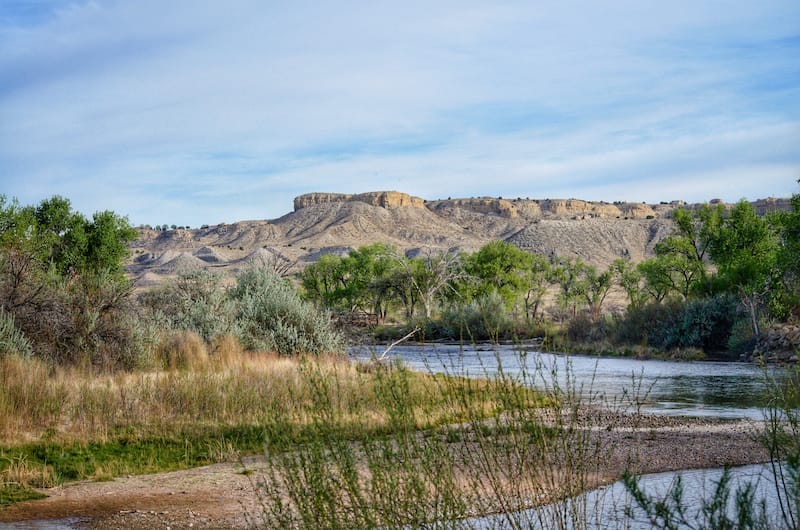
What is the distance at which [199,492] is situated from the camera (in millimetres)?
11250

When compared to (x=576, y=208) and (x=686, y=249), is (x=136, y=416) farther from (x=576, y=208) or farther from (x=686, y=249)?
(x=576, y=208)

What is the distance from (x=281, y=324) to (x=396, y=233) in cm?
10388

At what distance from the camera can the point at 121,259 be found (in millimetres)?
44938

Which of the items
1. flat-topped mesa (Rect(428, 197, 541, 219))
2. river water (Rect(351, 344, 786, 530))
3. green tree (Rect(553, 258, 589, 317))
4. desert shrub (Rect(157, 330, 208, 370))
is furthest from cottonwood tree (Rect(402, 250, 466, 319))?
flat-topped mesa (Rect(428, 197, 541, 219))

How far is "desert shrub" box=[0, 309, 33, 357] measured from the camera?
16.2 meters

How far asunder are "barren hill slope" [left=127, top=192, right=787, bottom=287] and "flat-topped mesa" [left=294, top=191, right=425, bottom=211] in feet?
0.61

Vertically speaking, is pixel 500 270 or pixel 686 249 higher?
pixel 686 249

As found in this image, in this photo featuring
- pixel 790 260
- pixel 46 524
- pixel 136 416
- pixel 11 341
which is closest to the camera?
pixel 46 524

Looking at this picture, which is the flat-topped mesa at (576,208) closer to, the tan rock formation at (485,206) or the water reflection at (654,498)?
the tan rock formation at (485,206)

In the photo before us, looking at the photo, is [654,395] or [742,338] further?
[742,338]

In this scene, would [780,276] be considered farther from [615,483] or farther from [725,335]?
[615,483]

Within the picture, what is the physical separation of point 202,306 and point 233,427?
27.8 ft

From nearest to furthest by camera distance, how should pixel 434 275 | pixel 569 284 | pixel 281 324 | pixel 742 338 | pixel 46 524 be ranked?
pixel 46 524 < pixel 281 324 < pixel 742 338 < pixel 434 275 < pixel 569 284

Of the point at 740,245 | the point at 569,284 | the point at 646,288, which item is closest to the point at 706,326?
the point at 740,245
